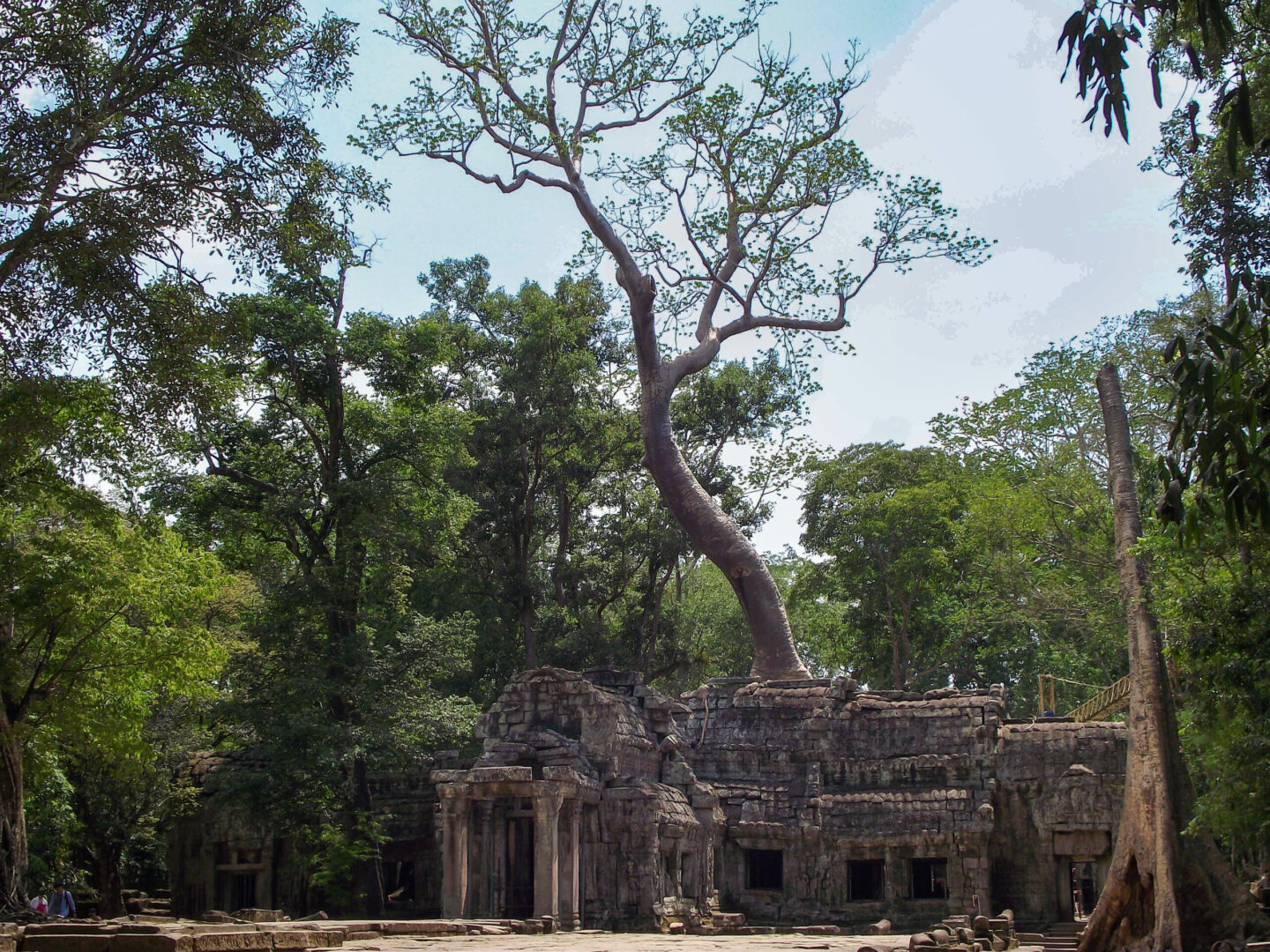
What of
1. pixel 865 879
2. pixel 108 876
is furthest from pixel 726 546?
pixel 108 876

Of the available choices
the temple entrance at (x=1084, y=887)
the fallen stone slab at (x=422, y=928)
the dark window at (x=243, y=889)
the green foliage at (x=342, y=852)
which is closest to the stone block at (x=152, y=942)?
the fallen stone slab at (x=422, y=928)

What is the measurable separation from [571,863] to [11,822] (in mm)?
7644

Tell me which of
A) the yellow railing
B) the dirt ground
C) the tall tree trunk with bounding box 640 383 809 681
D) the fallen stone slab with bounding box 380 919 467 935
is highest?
the tall tree trunk with bounding box 640 383 809 681

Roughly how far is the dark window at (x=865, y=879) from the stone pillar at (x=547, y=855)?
20.6 ft

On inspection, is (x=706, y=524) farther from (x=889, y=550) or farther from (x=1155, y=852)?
(x=1155, y=852)

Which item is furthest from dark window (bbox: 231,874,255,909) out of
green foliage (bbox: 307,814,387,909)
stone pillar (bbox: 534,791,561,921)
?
stone pillar (bbox: 534,791,561,921)

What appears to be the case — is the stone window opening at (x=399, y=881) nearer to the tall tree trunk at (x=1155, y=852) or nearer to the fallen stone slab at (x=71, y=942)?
the fallen stone slab at (x=71, y=942)

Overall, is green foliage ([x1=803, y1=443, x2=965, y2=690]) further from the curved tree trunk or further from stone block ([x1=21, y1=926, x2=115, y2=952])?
stone block ([x1=21, y1=926, x2=115, y2=952])

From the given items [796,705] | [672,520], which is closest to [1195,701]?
[796,705]

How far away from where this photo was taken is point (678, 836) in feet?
63.5

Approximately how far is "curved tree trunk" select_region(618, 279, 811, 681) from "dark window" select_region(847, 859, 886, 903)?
14.5 feet

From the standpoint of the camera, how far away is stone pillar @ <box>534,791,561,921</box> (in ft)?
57.2

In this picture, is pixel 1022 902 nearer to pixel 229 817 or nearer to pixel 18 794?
pixel 229 817

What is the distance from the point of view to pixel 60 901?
1991 cm
